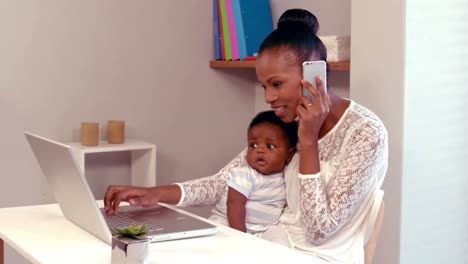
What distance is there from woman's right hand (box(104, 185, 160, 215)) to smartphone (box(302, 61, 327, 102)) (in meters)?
0.52

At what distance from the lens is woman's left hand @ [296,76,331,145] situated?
189cm

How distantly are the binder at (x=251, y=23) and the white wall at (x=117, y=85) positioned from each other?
0.99ft

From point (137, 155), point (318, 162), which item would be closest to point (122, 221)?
point (318, 162)

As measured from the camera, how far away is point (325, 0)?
323 cm

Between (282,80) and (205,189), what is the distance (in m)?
0.45

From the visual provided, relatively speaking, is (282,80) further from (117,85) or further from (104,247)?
(117,85)

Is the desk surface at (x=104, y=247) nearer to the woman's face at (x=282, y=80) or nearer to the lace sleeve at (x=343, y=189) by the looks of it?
the lace sleeve at (x=343, y=189)

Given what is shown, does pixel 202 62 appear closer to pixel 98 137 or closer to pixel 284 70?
pixel 98 137

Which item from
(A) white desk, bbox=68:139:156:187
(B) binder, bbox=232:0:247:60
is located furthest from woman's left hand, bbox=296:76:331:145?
(B) binder, bbox=232:0:247:60

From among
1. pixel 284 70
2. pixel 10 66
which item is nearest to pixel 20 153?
pixel 10 66

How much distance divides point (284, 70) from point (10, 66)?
5.24 feet

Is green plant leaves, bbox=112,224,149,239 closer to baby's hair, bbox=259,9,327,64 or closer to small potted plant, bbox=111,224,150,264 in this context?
small potted plant, bbox=111,224,150,264

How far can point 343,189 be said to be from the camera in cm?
184

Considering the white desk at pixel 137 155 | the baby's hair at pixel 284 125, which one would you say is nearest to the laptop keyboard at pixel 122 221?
the baby's hair at pixel 284 125
